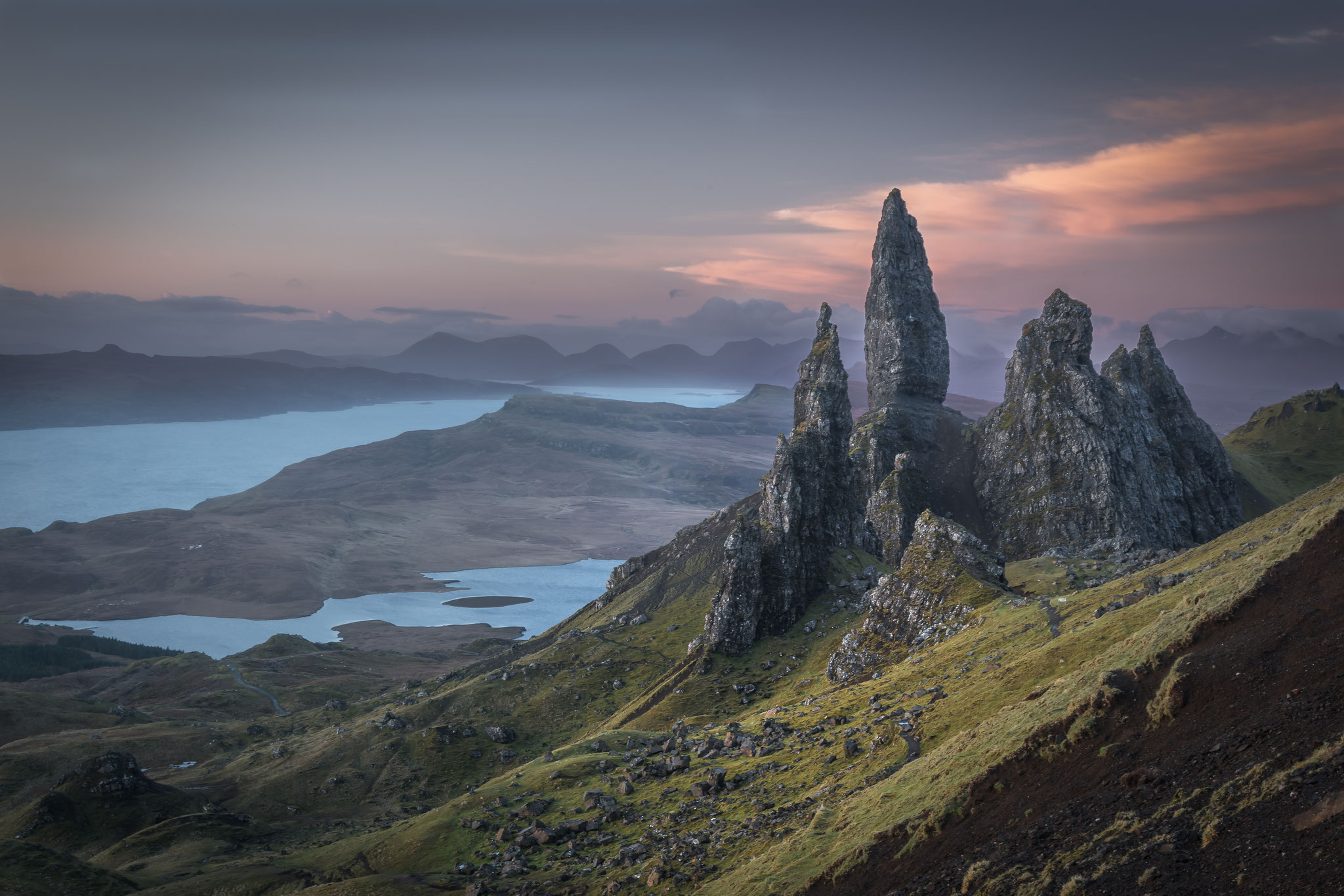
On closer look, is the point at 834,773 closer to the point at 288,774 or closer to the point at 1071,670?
the point at 1071,670

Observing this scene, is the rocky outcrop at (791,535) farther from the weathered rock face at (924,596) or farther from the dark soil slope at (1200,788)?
the dark soil slope at (1200,788)

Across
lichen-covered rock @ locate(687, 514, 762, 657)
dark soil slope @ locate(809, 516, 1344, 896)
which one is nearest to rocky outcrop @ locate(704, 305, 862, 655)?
lichen-covered rock @ locate(687, 514, 762, 657)

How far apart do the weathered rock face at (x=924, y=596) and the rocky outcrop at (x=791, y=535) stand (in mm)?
34527

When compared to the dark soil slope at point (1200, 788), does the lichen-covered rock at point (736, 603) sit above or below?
below

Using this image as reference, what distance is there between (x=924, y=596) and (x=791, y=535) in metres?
52.2

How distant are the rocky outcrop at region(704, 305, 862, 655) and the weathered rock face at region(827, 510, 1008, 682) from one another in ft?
113

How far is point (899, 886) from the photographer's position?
142 feet

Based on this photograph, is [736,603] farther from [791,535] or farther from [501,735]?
[501,735]

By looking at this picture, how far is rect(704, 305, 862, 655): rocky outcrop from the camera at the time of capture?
14938 centimetres

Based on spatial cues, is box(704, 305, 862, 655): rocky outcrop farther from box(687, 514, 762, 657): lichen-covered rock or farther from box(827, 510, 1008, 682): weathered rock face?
box(827, 510, 1008, 682): weathered rock face

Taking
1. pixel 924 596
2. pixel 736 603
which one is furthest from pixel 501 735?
pixel 924 596

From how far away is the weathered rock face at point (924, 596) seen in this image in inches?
4067

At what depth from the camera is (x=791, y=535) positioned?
160 metres

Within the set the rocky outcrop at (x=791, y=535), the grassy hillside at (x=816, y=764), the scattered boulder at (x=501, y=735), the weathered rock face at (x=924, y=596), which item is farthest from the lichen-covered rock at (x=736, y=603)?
the scattered boulder at (x=501, y=735)
